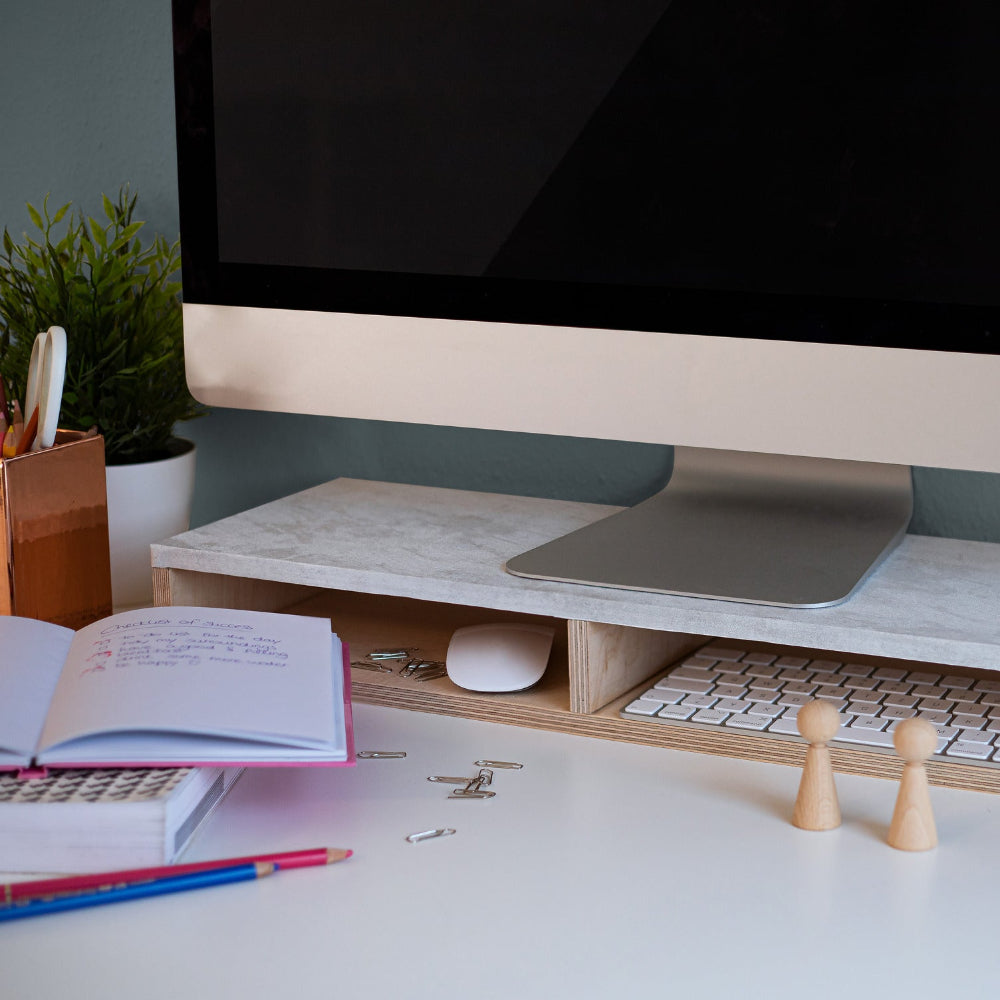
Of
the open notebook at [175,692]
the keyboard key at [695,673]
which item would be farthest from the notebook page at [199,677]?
the keyboard key at [695,673]

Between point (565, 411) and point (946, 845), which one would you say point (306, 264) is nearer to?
point (565, 411)

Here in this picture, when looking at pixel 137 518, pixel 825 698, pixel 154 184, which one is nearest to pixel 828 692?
pixel 825 698

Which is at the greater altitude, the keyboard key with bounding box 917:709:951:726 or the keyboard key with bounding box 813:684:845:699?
the keyboard key with bounding box 813:684:845:699

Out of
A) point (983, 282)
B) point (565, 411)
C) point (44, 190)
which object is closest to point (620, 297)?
point (565, 411)

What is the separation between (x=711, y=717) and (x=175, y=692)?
31 cm

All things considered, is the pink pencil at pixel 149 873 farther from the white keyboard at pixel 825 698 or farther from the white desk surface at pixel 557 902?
the white keyboard at pixel 825 698

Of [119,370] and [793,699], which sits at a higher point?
[119,370]

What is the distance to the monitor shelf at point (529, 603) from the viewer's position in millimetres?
729

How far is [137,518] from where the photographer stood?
42.3 inches

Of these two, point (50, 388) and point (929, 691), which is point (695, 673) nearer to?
point (929, 691)

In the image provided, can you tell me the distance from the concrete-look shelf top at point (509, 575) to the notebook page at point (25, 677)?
138mm

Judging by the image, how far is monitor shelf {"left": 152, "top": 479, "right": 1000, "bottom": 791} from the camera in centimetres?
73

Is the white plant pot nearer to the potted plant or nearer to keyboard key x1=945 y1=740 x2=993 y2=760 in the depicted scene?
the potted plant

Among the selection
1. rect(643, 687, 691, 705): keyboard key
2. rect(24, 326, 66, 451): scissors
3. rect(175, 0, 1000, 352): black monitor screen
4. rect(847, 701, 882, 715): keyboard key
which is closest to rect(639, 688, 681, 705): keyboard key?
rect(643, 687, 691, 705): keyboard key
